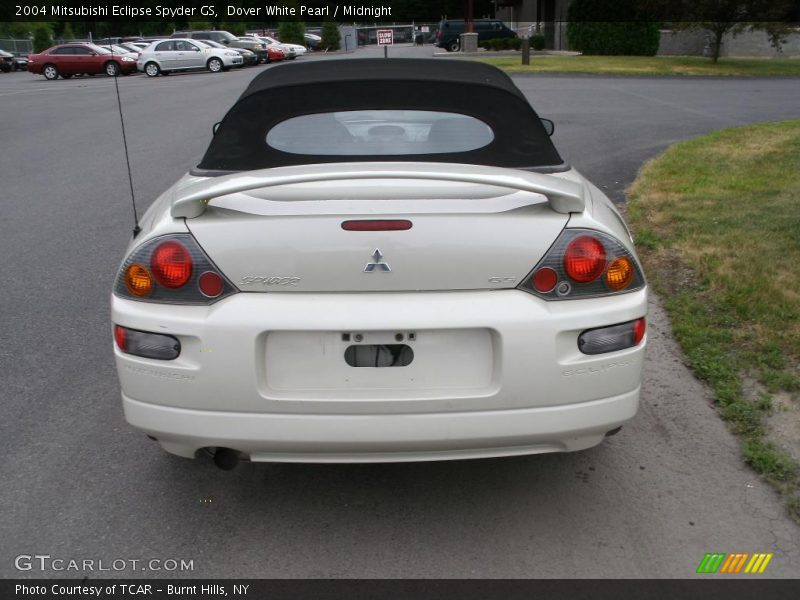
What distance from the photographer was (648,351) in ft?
16.3

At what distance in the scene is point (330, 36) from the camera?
2306 inches

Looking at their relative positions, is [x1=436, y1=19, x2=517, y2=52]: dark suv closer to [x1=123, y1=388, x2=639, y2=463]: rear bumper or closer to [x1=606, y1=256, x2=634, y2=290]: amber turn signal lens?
[x1=606, y1=256, x2=634, y2=290]: amber turn signal lens

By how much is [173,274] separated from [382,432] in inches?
35.4

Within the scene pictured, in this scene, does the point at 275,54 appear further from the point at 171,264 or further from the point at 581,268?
the point at 581,268

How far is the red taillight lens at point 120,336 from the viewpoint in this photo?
3.01m

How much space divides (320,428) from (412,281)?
582mm

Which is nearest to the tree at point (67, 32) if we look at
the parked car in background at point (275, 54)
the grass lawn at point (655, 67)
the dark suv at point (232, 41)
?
the dark suv at point (232, 41)

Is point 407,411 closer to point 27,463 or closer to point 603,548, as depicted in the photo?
point 603,548

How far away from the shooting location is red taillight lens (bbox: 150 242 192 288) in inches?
114

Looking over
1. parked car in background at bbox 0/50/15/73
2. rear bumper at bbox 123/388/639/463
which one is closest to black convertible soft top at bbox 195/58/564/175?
rear bumper at bbox 123/388/639/463

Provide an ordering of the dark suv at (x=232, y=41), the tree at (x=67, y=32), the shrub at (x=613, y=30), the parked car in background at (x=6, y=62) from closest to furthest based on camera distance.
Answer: the shrub at (x=613, y=30) → the dark suv at (x=232, y=41) → the parked car in background at (x=6, y=62) → the tree at (x=67, y=32)

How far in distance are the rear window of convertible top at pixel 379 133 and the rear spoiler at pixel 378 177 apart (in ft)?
2.61

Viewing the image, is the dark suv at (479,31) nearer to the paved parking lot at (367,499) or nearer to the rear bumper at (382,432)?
the paved parking lot at (367,499)

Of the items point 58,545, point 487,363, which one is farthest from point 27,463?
point 487,363
